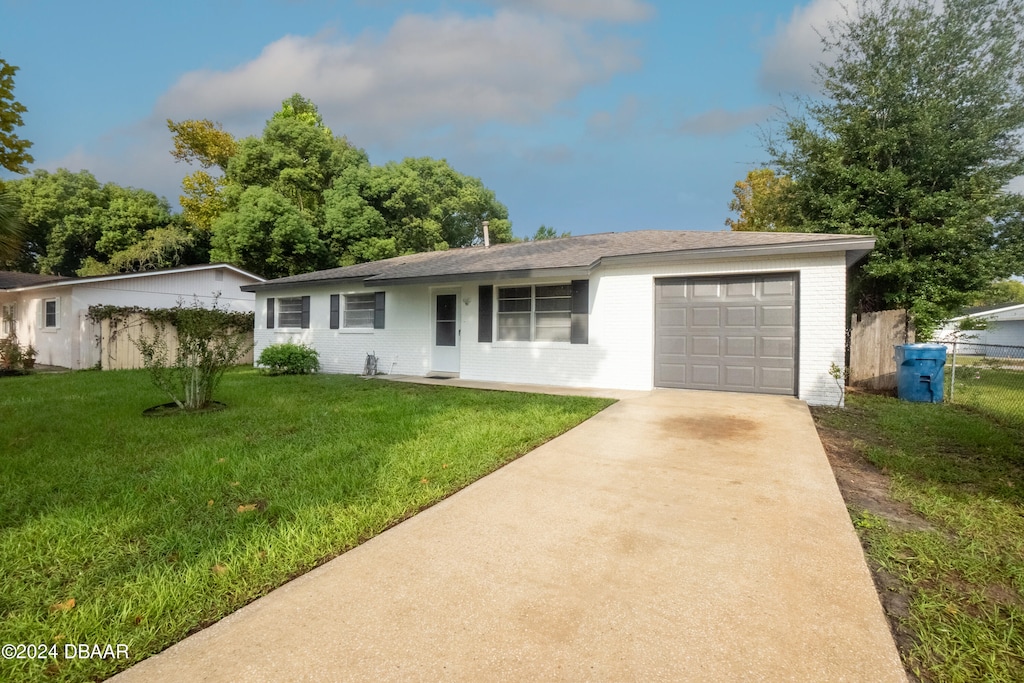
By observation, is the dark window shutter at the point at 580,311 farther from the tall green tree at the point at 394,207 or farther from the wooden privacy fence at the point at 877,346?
the tall green tree at the point at 394,207

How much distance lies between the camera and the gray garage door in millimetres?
8633

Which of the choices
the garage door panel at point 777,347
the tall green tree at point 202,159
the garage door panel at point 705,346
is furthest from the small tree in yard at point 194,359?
the tall green tree at point 202,159

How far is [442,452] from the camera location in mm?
4957

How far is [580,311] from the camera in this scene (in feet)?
33.0

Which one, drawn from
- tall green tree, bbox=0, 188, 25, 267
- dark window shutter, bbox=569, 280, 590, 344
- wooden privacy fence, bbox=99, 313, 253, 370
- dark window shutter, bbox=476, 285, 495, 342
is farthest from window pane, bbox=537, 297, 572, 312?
wooden privacy fence, bbox=99, 313, 253, 370

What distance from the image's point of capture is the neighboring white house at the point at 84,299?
15.8 metres

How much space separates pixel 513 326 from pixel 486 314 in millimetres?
706

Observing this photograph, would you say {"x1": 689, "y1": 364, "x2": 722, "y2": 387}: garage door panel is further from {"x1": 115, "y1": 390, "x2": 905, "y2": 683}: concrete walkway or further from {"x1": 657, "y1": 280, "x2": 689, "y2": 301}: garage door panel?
{"x1": 115, "y1": 390, "x2": 905, "y2": 683}: concrete walkway

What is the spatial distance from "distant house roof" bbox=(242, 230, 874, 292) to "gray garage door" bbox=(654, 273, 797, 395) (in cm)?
65

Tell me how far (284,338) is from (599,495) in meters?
13.3

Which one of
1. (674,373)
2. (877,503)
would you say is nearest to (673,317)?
(674,373)

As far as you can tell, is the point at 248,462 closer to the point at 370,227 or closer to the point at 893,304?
the point at 893,304

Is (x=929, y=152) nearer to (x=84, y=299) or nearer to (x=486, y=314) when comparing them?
(x=486, y=314)

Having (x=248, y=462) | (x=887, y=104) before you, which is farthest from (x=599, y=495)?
(x=887, y=104)
